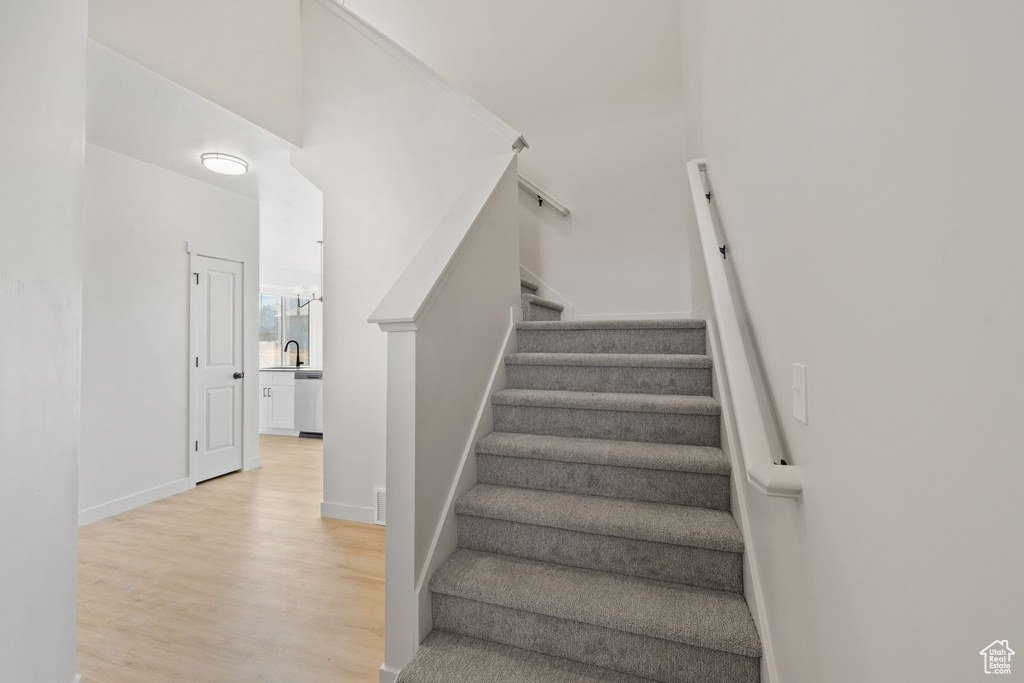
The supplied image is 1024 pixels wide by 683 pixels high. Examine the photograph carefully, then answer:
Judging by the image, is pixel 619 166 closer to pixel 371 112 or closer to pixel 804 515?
pixel 371 112

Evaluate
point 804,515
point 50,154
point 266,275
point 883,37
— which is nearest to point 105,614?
point 50,154

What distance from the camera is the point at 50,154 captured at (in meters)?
1.33

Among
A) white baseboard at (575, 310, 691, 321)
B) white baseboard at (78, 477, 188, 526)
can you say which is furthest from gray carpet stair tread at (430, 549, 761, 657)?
white baseboard at (78, 477, 188, 526)

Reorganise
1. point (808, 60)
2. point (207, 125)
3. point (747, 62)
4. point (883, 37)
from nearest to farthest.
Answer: point (883, 37) < point (808, 60) < point (747, 62) < point (207, 125)

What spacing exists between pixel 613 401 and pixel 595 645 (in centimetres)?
85

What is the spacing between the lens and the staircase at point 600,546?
125cm

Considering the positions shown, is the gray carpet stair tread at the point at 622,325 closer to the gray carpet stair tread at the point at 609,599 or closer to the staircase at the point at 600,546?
the staircase at the point at 600,546

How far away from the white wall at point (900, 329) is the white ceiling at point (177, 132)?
307 centimetres

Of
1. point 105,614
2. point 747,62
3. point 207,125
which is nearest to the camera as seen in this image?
point 747,62

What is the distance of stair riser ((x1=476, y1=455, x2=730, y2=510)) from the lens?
156cm

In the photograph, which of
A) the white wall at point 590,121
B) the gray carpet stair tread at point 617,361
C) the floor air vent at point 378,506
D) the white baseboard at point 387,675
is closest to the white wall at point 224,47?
the white wall at point 590,121

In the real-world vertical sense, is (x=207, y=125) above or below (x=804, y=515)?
above

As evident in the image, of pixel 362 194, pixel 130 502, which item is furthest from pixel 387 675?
pixel 130 502

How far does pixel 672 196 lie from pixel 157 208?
398 centimetres
